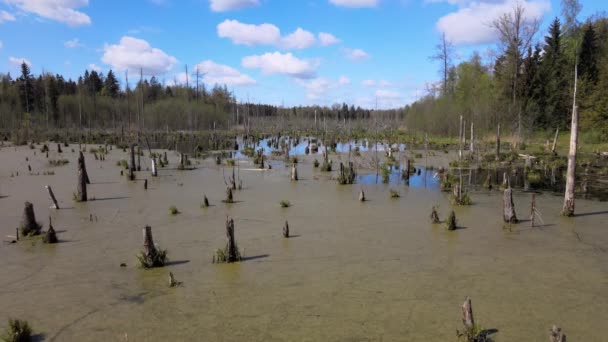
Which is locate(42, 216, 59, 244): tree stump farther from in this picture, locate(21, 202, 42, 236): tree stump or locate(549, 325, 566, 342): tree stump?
locate(549, 325, 566, 342): tree stump

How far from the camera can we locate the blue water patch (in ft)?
55.3

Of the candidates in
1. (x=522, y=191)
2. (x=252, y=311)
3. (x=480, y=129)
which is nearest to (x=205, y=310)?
(x=252, y=311)

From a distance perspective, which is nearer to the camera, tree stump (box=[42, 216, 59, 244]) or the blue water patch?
tree stump (box=[42, 216, 59, 244])

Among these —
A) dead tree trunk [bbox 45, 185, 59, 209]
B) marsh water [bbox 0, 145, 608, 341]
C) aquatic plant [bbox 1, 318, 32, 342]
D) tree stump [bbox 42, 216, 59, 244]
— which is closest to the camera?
aquatic plant [bbox 1, 318, 32, 342]

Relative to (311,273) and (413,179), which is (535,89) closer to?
(413,179)

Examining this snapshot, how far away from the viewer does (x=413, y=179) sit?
18.2m

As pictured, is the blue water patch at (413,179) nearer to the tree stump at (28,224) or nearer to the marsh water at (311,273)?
the marsh water at (311,273)

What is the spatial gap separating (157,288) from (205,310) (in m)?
1.16

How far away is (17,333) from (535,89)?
38766mm

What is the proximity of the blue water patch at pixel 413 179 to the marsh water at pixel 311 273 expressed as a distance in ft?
11.9

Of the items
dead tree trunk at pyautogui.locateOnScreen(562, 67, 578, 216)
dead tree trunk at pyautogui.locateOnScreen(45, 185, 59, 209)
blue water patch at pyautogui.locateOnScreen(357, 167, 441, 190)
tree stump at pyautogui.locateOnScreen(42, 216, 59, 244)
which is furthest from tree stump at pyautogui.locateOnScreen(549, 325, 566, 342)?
blue water patch at pyautogui.locateOnScreen(357, 167, 441, 190)

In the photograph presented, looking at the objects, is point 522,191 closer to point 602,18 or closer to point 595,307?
point 595,307

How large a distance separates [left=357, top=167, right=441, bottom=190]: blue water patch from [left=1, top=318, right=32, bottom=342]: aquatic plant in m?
13.5

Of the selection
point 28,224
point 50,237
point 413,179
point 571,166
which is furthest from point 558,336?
point 413,179
